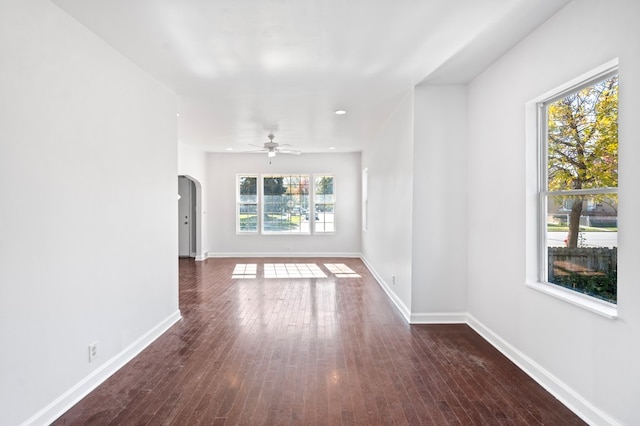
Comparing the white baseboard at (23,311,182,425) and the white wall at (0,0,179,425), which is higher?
the white wall at (0,0,179,425)

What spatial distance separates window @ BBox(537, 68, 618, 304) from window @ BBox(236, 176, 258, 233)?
25.0ft

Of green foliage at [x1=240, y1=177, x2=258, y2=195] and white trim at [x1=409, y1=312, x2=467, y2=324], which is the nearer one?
white trim at [x1=409, y1=312, x2=467, y2=324]

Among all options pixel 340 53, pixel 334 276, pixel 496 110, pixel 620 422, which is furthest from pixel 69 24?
pixel 334 276

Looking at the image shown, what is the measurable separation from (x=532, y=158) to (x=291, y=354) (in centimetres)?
280

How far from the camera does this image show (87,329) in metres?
2.76

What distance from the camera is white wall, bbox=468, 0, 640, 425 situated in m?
2.06

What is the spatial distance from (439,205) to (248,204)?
6.41m

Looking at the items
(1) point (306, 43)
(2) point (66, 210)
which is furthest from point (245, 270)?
(1) point (306, 43)

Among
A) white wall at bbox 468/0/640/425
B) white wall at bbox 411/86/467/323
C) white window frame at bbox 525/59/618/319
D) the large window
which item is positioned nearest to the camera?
white wall at bbox 468/0/640/425

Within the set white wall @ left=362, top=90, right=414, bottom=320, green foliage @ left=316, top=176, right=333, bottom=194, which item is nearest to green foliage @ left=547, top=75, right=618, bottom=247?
white wall @ left=362, top=90, right=414, bottom=320

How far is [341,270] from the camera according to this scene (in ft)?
25.9

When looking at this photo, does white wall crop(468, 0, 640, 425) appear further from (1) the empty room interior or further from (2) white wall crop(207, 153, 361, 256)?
(2) white wall crop(207, 153, 361, 256)

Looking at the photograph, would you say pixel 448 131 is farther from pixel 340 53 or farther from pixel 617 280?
pixel 617 280

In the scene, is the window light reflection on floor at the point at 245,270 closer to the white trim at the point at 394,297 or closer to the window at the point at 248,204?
the window at the point at 248,204
